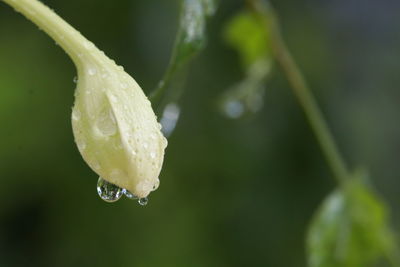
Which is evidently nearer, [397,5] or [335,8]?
[335,8]

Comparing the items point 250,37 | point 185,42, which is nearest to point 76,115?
point 185,42

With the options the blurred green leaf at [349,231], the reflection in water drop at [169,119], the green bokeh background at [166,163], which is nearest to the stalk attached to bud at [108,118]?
the reflection in water drop at [169,119]

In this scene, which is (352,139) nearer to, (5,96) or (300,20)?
(300,20)

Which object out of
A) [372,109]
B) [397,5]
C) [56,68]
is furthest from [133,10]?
[397,5]

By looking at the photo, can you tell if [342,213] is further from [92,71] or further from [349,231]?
[92,71]

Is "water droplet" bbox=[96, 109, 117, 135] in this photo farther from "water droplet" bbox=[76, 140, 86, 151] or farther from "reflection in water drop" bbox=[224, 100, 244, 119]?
"reflection in water drop" bbox=[224, 100, 244, 119]

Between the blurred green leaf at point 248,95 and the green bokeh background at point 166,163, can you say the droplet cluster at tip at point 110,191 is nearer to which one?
the blurred green leaf at point 248,95

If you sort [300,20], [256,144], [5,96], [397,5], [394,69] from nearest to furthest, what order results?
1. [5,96]
2. [256,144]
3. [300,20]
4. [394,69]
5. [397,5]
